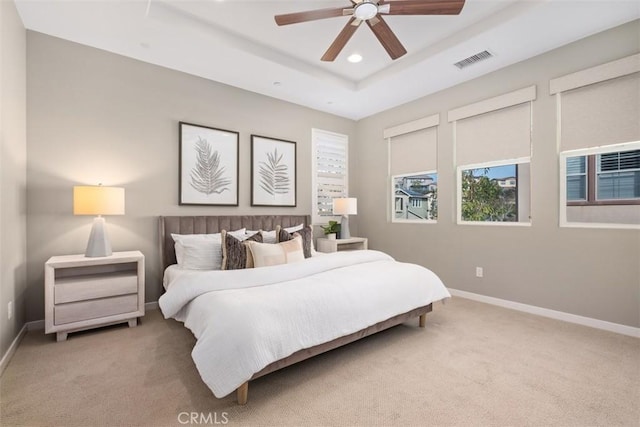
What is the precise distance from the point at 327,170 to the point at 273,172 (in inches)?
42.2

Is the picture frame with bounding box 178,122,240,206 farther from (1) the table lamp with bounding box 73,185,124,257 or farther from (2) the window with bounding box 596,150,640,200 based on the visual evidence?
(2) the window with bounding box 596,150,640,200

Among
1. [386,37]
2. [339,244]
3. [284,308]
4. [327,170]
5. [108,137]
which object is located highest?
[386,37]

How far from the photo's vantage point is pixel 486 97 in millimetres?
3799

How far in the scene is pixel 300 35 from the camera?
3221 mm

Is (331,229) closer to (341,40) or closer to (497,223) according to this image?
(497,223)

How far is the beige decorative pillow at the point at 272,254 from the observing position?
2904 mm

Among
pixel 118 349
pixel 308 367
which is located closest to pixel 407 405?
pixel 308 367

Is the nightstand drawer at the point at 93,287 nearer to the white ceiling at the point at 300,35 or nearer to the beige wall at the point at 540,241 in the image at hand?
the white ceiling at the point at 300,35

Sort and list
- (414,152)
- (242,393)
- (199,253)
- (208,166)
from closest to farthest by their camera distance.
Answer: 1. (242,393)
2. (199,253)
3. (208,166)
4. (414,152)

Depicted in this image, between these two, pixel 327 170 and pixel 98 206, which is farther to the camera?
pixel 327 170

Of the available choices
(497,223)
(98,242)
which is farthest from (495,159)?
(98,242)

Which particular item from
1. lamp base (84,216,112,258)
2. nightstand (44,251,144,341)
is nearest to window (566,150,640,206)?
nightstand (44,251,144,341)

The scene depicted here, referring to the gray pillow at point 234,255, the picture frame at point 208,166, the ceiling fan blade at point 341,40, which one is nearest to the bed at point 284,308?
the gray pillow at point 234,255

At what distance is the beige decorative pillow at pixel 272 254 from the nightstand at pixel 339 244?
1.55m
